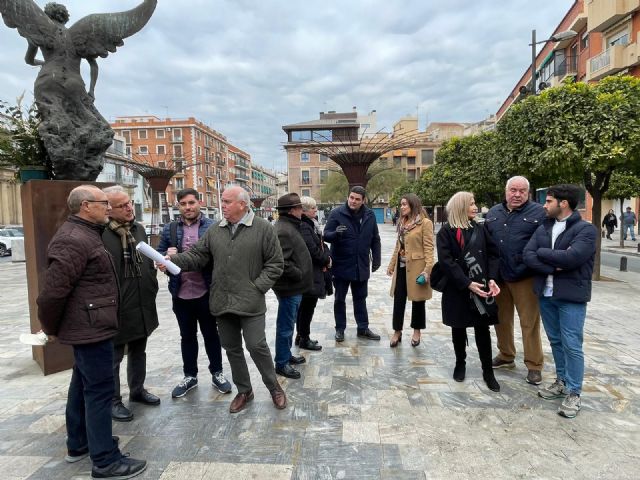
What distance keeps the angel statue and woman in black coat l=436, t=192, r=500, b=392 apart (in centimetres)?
385

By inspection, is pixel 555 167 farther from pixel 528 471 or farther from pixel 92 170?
pixel 92 170

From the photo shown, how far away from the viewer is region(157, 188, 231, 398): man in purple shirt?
3.51 metres

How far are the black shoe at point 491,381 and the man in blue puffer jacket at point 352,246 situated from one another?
1756 millimetres

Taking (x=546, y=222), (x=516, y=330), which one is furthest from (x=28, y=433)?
(x=516, y=330)

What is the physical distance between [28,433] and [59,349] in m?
1.42

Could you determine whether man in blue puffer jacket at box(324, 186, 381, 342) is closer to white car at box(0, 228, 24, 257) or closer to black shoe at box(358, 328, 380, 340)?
black shoe at box(358, 328, 380, 340)

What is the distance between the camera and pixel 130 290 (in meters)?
3.18

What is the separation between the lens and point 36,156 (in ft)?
14.2

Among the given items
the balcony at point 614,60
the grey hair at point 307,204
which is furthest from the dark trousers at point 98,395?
the balcony at point 614,60

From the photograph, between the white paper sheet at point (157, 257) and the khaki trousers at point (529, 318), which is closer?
the white paper sheet at point (157, 257)

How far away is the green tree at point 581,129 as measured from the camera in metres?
8.13

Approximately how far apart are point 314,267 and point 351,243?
75cm

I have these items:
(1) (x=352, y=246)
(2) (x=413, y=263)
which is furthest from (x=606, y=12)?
(1) (x=352, y=246)

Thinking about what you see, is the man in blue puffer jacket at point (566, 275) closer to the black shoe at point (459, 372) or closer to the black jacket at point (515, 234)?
the black jacket at point (515, 234)
